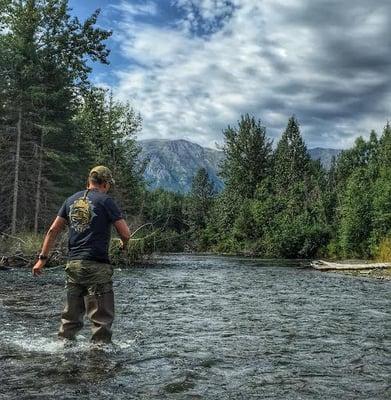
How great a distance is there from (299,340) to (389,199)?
3897 centimetres

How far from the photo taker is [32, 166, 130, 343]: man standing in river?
8016mm

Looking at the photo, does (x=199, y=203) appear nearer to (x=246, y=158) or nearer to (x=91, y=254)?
(x=246, y=158)

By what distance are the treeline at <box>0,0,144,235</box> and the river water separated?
79.4 ft

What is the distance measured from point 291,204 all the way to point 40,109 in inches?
1630

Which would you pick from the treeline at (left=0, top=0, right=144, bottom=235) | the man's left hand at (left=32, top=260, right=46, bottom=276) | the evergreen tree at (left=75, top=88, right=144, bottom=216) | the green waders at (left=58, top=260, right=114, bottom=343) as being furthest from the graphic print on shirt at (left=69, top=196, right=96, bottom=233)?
the evergreen tree at (left=75, top=88, right=144, bottom=216)

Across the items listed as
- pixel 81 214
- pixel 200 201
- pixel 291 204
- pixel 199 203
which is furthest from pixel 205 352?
pixel 200 201

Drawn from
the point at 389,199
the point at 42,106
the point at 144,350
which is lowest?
the point at 144,350

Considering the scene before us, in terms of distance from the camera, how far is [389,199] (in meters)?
45.1

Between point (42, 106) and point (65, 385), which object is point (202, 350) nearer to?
point (65, 385)

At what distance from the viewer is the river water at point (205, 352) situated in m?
5.98

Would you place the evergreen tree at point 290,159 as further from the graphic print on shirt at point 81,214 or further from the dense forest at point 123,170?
the graphic print on shirt at point 81,214

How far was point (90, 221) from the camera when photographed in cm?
801

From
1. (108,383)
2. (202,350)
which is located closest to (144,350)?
(202,350)

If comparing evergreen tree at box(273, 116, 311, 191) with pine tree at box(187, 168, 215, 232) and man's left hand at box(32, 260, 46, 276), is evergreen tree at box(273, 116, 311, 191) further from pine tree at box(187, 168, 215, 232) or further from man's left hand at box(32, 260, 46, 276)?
man's left hand at box(32, 260, 46, 276)
